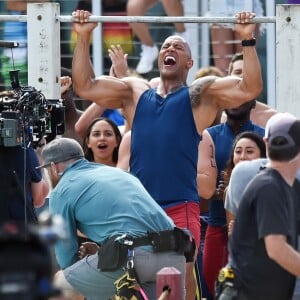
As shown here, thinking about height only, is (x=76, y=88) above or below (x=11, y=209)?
above

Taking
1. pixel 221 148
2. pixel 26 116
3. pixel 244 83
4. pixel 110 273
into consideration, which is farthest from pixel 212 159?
pixel 110 273

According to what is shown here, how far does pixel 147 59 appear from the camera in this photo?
12414 mm

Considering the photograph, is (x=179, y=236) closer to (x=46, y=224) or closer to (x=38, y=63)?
(x=38, y=63)

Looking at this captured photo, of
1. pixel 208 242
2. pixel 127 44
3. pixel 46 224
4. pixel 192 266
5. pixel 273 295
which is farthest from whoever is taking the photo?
pixel 127 44

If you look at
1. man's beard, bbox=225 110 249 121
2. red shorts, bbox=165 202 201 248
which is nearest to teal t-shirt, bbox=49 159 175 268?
red shorts, bbox=165 202 201 248

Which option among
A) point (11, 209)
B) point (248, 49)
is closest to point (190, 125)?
point (248, 49)

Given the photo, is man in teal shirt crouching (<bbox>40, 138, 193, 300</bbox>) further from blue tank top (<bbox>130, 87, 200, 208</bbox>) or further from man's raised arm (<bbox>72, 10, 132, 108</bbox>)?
man's raised arm (<bbox>72, 10, 132, 108</bbox>)

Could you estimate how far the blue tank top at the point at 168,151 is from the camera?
28.8ft

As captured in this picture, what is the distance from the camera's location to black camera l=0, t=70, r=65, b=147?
862 centimetres

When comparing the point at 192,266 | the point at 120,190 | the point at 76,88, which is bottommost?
the point at 192,266

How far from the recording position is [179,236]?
8.12m

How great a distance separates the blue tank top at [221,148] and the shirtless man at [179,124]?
17.3 inches

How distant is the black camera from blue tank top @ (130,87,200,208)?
24.7 inches

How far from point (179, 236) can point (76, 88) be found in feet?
5.37
